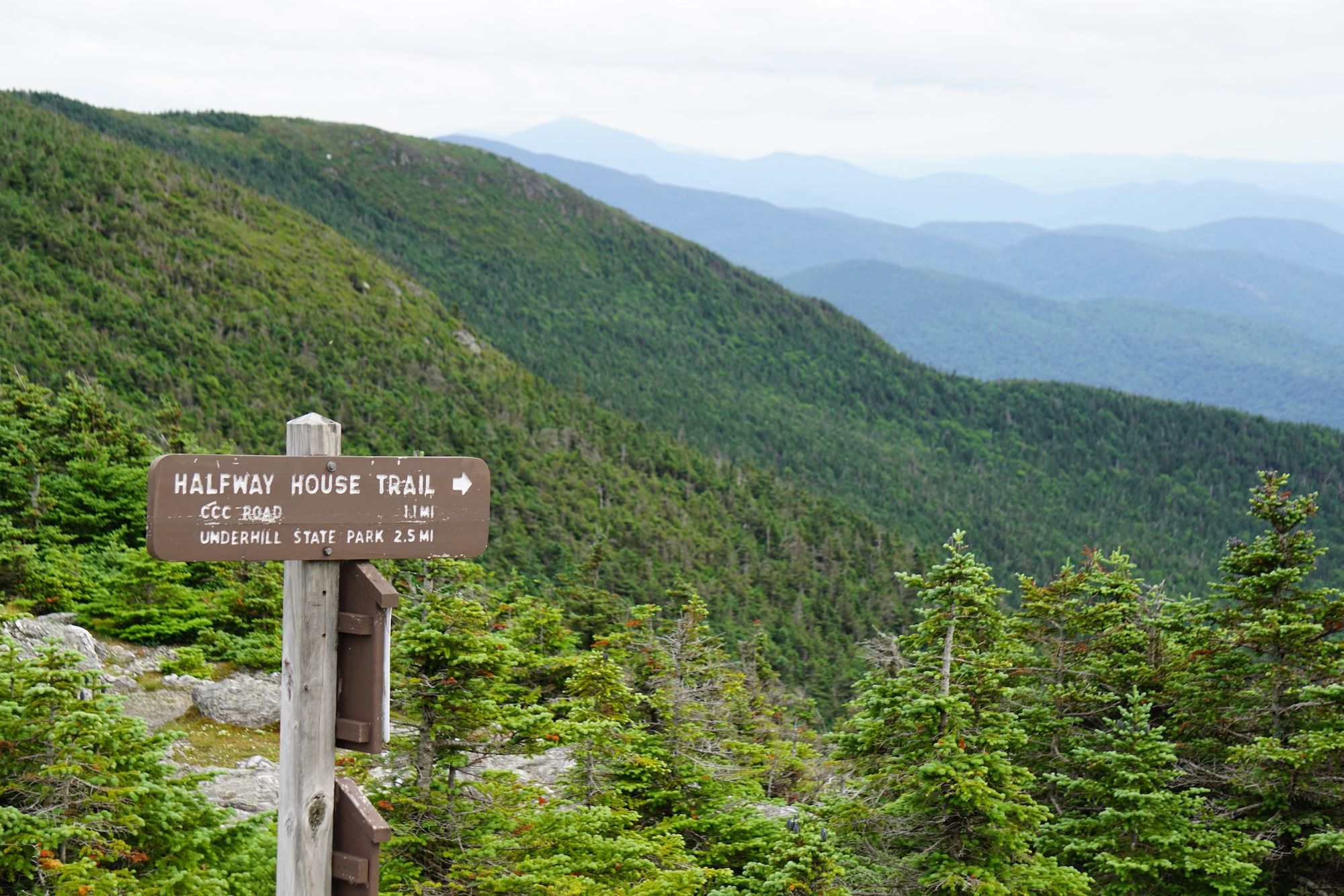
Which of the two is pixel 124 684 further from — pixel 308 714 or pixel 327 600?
pixel 327 600

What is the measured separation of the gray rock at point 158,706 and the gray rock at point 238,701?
166mm

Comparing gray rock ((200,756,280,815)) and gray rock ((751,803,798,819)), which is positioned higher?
gray rock ((200,756,280,815))

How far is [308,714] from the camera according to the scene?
451cm

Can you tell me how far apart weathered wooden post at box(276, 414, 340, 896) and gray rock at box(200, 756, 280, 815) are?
6.45 m

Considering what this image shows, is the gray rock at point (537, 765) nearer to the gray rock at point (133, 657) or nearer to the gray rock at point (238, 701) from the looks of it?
the gray rock at point (238, 701)

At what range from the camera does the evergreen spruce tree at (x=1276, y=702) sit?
36.9 ft

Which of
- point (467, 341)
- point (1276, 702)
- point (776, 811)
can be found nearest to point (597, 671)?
point (776, 811)

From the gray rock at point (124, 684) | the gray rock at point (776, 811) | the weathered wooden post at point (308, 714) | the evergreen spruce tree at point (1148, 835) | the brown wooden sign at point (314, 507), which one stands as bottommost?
the gray rock at point (776, 811)

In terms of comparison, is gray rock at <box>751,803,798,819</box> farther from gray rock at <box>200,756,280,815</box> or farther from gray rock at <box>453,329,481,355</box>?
gray rock at <box>453,329,481,355</box>

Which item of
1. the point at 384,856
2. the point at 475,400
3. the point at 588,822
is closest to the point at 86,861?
the point at 384,856

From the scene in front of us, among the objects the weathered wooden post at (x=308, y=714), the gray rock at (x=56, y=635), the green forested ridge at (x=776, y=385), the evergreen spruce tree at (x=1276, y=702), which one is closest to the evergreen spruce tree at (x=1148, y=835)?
the evergreen spruce tree at (x=1276, y=702)

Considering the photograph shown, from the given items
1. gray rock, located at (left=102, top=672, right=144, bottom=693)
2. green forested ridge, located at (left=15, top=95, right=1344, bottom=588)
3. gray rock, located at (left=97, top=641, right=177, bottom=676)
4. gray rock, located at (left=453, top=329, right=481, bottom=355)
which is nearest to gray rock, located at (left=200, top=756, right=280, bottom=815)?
gray rock, located at (left=102, top=672, right=144, bottom=693)

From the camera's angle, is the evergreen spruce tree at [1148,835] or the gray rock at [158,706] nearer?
the evergreen spruce tree at [1148,835]

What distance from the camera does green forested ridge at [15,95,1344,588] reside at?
136250mm
